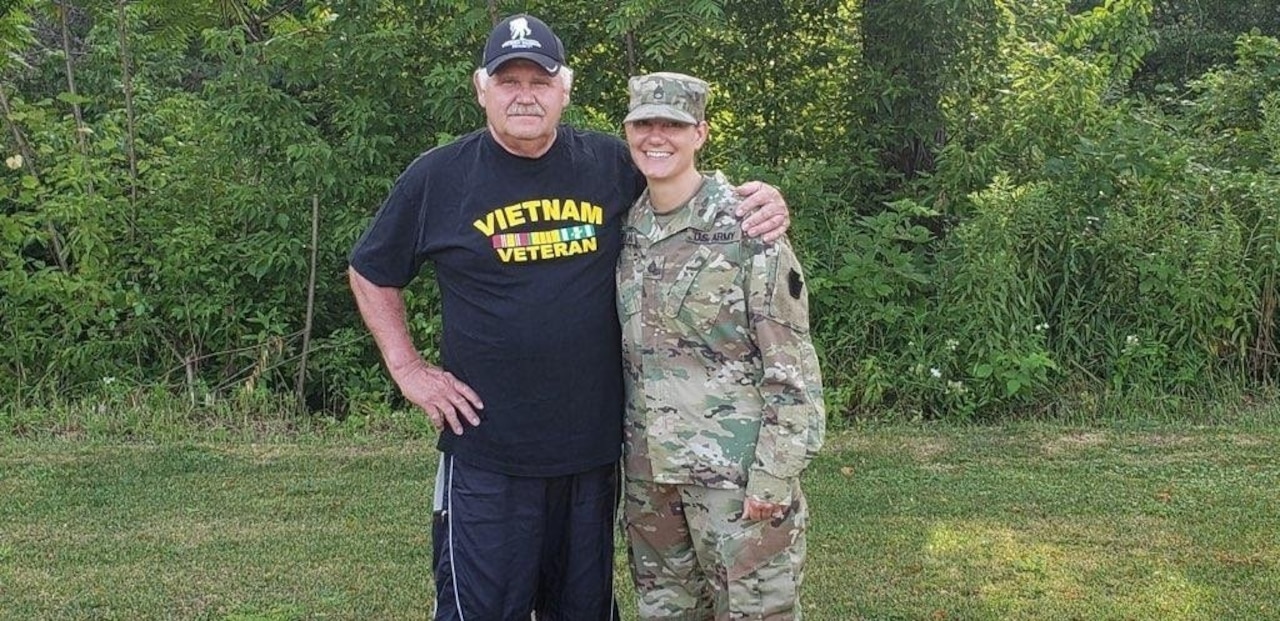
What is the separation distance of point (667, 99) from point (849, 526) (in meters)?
2.57

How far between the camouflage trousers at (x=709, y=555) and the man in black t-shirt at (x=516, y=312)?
0.16 metres

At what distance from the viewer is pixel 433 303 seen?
6.86m

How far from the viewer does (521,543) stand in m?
2.99

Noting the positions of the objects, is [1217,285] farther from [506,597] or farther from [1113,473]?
[506,597]

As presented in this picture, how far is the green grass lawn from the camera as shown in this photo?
4.12 metres

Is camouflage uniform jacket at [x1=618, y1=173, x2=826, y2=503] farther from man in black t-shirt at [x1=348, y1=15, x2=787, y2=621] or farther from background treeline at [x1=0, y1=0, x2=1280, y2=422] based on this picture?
background treeline at [x1=0, y1=0, x2=1280, y2=422]

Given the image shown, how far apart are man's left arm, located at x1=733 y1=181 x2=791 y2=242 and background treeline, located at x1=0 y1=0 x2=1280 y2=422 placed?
11.6 feet

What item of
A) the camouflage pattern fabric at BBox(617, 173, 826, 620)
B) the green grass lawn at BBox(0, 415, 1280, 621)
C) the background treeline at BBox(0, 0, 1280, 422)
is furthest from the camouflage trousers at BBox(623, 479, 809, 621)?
the background treeline at BBox(0, 0, 1280, 422)

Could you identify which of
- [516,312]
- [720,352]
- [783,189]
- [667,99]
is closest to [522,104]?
[667,99]

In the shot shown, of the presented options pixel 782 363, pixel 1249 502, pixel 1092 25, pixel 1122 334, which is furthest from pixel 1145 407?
pixel 782 363

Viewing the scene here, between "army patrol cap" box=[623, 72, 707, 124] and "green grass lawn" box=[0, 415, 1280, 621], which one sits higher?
"army patrol cap" box=[623, 72, 707, 124]

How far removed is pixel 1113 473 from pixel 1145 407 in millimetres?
1175

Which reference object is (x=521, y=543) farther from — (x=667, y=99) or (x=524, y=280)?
(x=667, y=99)

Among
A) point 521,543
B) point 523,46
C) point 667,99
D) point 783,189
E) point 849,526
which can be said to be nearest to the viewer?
point 667,99
